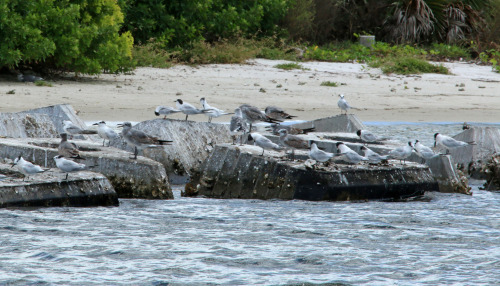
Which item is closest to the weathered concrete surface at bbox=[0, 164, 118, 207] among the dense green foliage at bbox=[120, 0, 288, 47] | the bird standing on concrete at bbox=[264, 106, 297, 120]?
the bird standing on concrete at bbox=[264, 106, 297, 120]

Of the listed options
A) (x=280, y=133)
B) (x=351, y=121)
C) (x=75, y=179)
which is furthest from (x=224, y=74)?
(x=75, y=179)

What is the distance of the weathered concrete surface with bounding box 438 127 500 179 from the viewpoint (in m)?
10.5

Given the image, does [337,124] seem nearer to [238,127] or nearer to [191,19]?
[238,127]

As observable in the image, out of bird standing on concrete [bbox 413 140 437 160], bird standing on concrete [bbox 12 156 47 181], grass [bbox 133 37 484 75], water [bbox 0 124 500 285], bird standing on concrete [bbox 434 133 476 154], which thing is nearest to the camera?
water [bbox 0 124 500 285]

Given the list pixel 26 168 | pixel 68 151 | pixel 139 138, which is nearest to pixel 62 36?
pixel 139 138

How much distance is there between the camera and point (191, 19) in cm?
2328

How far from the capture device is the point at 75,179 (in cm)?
762

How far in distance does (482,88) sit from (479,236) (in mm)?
12838

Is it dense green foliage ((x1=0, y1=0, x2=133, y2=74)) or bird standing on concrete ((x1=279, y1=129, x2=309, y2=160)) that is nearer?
bird standing on concrete ((x1=279, y1=129, x2=309, y2=160))

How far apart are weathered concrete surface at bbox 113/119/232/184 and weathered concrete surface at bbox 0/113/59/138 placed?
96 cm

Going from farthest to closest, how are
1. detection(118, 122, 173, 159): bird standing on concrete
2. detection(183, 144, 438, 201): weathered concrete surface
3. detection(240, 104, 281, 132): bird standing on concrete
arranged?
detection(240, 104, 281, 132): bird standing on concrete → detection(118, 122, 173, 159): bird standing on concrete → detection(183, 144, 438, 201): weathered concrete surface

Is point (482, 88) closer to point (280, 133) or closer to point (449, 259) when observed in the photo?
point (280, 133)

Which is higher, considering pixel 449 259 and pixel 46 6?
pixel 46 6

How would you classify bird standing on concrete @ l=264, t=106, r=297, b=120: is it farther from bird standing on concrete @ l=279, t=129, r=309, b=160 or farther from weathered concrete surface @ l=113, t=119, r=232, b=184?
bird standing on concrete @ l=279, t=129, r=309, b=160
